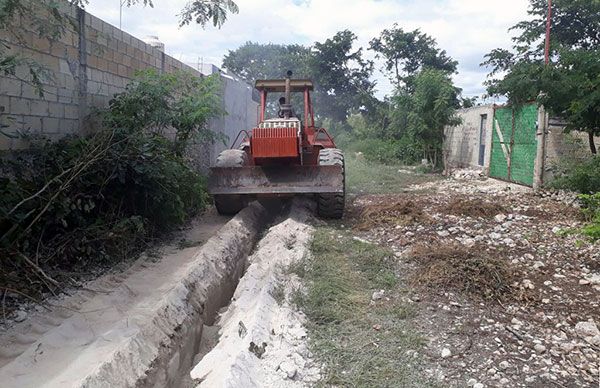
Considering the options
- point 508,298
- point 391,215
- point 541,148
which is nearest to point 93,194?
point 508,298

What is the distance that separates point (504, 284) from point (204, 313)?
2.81 m

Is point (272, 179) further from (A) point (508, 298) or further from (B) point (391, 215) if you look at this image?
(A) point (508, 298)

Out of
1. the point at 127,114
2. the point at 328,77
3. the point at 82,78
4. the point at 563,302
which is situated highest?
the point at 328,77

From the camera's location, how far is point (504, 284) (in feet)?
14.9

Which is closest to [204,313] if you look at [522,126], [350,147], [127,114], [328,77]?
[127,114]

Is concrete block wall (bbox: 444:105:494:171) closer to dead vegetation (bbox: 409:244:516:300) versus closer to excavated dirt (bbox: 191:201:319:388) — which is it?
dead vegetation (bbox: 409:244:516:300)

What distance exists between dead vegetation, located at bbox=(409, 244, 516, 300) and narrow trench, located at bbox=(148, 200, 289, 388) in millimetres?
2012

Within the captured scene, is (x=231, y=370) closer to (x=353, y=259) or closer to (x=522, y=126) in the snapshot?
(x=353, y=259)

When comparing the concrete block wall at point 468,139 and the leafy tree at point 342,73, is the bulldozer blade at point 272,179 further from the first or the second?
the leafy tree at point 342,73

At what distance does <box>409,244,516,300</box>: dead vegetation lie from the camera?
4.50 metres

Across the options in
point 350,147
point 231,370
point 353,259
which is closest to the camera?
point 231,370

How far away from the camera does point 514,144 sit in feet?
38.7

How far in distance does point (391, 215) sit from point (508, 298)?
347 cm

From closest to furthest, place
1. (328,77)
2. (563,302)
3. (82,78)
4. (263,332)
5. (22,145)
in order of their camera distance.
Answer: (263,332) < (563,302) < (22,145) < (82,78) < (328,77)
